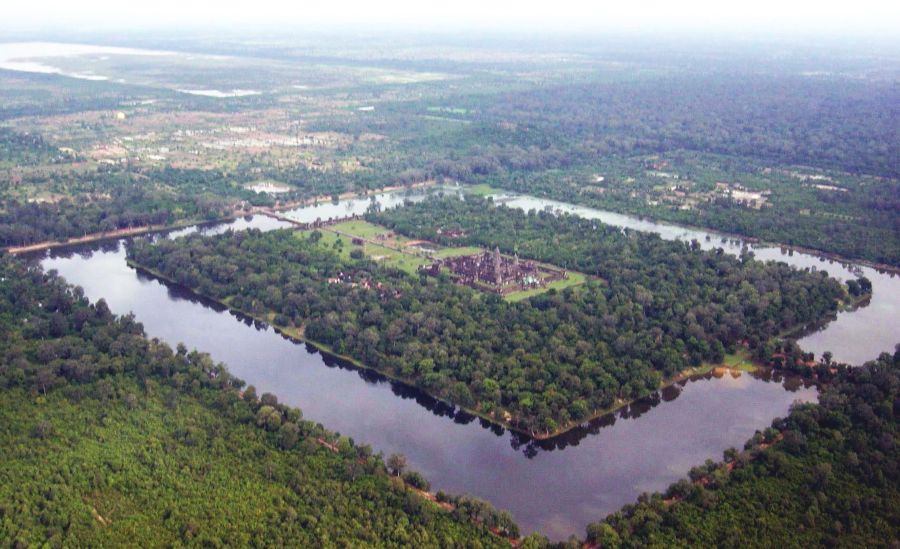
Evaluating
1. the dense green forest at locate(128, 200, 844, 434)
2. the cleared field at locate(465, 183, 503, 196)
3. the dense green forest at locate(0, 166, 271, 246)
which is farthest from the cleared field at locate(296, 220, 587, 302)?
the cleared field at locate(465, 183, 503, 196)

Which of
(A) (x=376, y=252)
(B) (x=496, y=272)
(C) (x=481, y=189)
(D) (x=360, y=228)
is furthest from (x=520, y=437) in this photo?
(C) (x=481, y=189)

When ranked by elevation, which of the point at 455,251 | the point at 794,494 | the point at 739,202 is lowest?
the point at 794,494

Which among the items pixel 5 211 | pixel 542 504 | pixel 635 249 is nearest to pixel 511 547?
pixel 542 504

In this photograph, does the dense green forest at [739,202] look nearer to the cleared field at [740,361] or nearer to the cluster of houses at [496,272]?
the cluster of houses at [496,272]

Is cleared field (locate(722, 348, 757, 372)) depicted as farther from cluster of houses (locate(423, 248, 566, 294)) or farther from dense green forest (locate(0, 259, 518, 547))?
dense green forest (locate(0, 259, 518, 547))

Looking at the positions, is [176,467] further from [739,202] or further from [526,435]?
[739,202]

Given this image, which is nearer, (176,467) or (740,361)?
(176,467)
